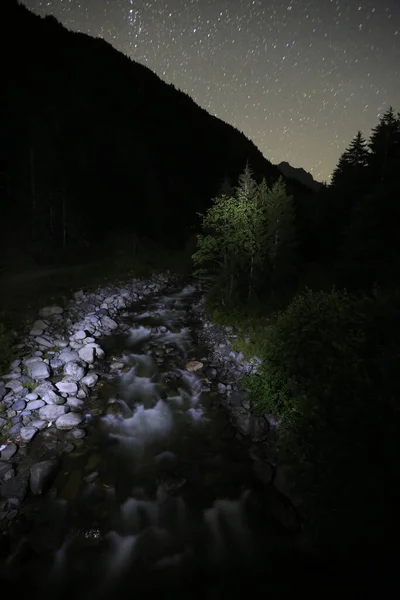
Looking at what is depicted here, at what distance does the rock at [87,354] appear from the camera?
44.4 feet

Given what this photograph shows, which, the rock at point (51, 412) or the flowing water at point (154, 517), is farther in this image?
the rock at point (51, 412)

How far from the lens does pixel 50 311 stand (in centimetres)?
1761

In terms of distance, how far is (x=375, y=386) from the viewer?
5.46 meters

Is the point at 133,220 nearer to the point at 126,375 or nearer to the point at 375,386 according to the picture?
the point at 126,375

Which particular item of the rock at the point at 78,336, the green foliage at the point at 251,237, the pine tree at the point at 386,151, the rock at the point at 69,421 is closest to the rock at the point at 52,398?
the rock at the point at 69,421

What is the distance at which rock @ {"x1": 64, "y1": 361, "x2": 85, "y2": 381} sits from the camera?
1190 centimetres

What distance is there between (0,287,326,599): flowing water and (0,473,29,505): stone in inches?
19.5

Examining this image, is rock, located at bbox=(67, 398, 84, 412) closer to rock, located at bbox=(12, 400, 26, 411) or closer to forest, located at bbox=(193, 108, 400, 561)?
rock, located at bbox=(12, 400, 26, 411)

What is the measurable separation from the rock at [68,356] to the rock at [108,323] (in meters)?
4.46

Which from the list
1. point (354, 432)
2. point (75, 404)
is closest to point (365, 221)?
point (354, 432)

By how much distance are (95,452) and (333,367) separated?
6906 mm

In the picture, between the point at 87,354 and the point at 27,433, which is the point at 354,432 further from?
the point at 87,354

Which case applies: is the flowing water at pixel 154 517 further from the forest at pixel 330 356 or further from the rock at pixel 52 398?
the forest at pixel 330 356

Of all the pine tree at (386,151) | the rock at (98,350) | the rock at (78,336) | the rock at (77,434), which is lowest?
the rock at (98,350)
